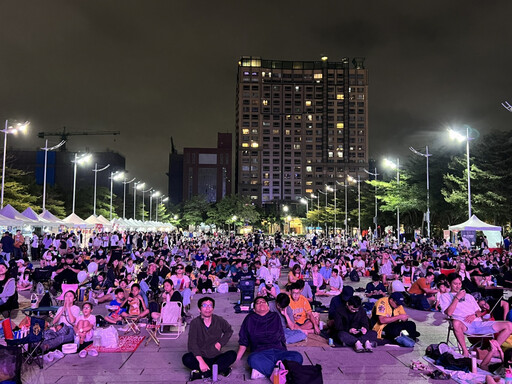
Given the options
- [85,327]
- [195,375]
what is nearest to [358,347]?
[195,375]

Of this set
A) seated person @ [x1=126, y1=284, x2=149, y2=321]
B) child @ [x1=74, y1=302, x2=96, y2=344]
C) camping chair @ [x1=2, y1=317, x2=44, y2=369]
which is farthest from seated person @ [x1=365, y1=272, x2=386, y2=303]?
camping chair @ [x1=2, y1=317, x2=44, y2=369]

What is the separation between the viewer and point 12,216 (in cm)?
2736

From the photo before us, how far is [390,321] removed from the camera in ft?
31.4

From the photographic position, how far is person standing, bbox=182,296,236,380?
729 cm

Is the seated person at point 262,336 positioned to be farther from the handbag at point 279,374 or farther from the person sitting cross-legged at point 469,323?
the person sitting cross-legged at point 469,323

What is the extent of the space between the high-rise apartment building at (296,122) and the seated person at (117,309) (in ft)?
526

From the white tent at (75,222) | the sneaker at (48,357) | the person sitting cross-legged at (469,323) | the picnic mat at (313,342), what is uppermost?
the white tent at (75,222)

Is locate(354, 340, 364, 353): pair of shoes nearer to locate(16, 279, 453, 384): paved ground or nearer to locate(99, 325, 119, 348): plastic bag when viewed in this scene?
locate(16, 279, 453, 384): paved ground

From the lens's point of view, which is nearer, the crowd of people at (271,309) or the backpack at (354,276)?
the crowd of people at (271,309)

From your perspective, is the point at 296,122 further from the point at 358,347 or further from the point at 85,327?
the point at 85,327

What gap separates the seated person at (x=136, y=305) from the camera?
10.9 m

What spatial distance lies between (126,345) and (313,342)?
12.2 feet

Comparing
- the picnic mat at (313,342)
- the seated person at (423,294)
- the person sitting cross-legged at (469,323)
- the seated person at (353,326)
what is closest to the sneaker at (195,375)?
the picnic mat at (313,342)

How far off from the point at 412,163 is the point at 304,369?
47349 mm
